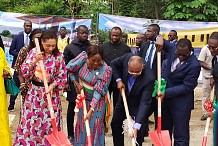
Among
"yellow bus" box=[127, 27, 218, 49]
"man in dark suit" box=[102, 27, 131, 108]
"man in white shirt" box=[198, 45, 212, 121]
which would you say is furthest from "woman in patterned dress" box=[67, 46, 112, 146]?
"yellow bus" box=[127, 27, 218, 49]

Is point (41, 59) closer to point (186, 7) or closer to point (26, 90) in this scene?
point (26, 90)

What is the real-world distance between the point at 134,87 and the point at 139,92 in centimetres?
8

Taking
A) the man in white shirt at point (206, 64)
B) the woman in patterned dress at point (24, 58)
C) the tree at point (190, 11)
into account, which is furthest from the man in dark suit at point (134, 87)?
the tree at point (190, 11)

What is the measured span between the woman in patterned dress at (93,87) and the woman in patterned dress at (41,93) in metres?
0.22

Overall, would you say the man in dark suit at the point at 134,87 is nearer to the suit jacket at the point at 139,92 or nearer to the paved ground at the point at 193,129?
the suit jacket at the point at 139,92

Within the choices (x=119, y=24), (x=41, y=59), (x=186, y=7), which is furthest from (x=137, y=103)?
(x=186, y=7)

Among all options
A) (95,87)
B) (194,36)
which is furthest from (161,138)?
(194,36)

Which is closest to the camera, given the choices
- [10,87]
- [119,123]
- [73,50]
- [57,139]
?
[57,139]

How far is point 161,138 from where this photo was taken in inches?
183

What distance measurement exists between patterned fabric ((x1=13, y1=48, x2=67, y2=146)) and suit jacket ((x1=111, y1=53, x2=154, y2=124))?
2.34 ft

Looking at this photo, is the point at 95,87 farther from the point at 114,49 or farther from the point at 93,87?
the point at 114,49

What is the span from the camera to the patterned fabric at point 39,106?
15.1 ft

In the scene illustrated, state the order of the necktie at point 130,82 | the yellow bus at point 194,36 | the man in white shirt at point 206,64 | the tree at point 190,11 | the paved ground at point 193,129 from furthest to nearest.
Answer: the tree at point 190,11
the yellow bus at point 194,36
the man in white shirt at point 206,64
the paved ground at point 193,129
the necktie at point 130,82

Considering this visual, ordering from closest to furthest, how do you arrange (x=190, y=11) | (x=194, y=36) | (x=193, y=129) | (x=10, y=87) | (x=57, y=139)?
(x=57, y=139) < (x=10, y=87) < (x=193, y=129) < (x=194, y=36) < (x=190, y=11)
